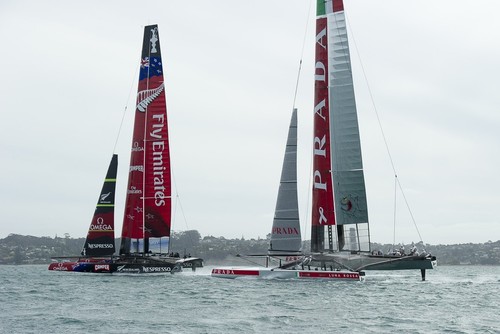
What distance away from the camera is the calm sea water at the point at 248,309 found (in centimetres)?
2361

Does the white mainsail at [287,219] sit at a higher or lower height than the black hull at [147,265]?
higher

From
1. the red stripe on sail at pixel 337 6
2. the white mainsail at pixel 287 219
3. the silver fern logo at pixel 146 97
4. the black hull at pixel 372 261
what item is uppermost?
the red stripe on sail at pixel 337 6

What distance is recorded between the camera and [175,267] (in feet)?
164

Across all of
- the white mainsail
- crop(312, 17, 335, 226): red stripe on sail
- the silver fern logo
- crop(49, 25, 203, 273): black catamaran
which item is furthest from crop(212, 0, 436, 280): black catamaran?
the silver fern logo

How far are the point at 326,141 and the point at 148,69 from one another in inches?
644

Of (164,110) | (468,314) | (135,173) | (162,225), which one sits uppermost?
(164,110)

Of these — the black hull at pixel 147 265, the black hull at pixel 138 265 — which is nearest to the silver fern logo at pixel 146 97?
the black hull at pixel 138 265

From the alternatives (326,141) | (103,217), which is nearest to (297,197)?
(326,141)

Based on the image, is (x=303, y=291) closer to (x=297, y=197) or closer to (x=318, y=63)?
(x=297, y=197)

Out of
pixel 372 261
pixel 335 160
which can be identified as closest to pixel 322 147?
pixel 335 160

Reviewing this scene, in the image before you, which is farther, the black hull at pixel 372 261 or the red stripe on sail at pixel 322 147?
the red stripe on sail at pixel 322 147

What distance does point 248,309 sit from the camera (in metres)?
28.2

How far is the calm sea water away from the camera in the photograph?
2361 centimetres

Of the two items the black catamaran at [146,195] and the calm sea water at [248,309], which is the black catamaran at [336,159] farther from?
the black catamaran at [146,195]
